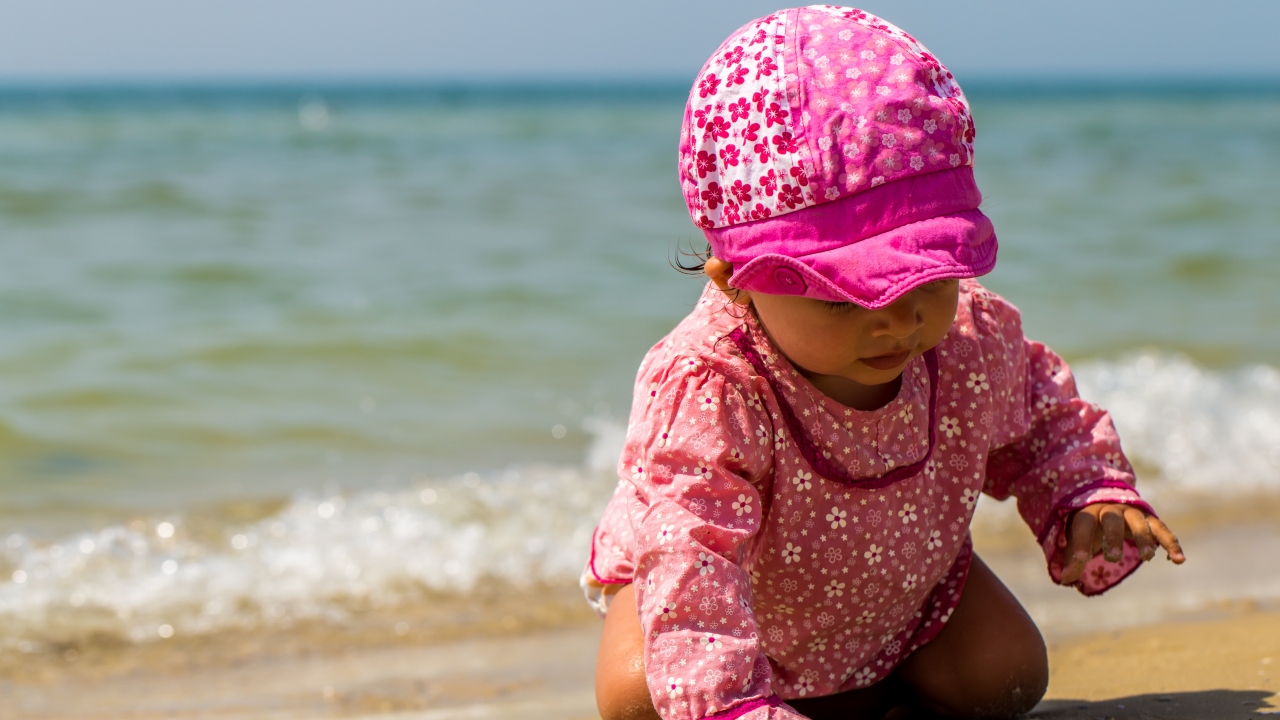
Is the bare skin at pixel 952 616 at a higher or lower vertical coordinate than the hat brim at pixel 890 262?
lower

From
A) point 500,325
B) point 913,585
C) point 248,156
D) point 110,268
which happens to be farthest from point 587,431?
point 248,156

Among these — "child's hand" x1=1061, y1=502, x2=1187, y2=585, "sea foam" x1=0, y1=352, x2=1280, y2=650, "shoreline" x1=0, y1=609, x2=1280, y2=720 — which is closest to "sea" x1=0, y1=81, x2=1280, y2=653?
"sea foam" x1=0, y1=352, x2=1280, y2=650

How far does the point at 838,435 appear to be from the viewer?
1635 mm

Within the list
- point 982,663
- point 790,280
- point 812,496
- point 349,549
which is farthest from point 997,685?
point 349,549

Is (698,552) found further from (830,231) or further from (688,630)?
(830,231)

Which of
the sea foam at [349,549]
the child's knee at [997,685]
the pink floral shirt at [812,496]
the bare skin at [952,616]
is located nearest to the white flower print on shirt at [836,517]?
the pink floral shirt at [812,496]

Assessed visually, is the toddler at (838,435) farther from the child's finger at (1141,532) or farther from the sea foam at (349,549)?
the sea foam at (349,549)

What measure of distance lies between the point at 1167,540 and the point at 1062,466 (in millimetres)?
187

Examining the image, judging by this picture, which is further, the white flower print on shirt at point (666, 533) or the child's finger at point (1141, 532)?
the child's finger at point (1141, 532)

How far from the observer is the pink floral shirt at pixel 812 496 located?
145 centimetres

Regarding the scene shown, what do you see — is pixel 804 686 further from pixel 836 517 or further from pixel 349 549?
pixel 349 549

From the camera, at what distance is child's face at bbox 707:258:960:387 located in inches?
57.7

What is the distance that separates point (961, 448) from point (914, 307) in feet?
1.30

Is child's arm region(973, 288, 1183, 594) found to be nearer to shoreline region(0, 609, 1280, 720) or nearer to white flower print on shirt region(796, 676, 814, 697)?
shoreline region(0, 609, 1280, 720)
